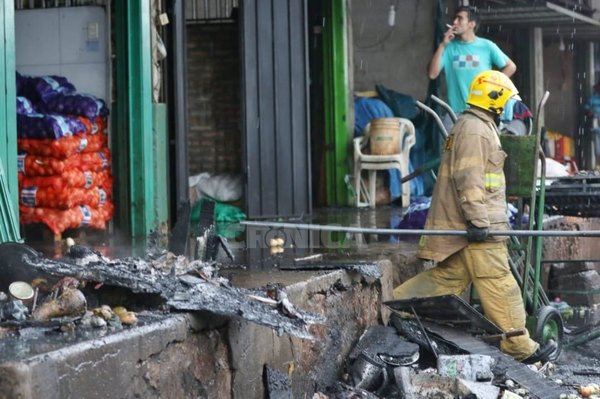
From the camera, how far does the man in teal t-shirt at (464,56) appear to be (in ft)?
35.1

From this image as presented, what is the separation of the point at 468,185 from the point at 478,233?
0.32 meters

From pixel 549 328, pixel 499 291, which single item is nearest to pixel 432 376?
pixel 499 291

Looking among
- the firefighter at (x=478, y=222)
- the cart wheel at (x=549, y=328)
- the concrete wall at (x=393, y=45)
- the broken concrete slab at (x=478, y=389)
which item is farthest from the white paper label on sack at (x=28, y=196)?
the concrete wall at (x=393, y=45)

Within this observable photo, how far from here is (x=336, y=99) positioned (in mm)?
13789

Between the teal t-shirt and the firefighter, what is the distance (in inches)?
139

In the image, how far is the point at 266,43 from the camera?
38.5 feet

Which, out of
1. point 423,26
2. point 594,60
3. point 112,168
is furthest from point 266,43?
point 594,60

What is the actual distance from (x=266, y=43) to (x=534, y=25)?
23.8ft

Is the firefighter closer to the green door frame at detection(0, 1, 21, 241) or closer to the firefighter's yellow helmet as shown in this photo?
the firefighter's yellow helmet

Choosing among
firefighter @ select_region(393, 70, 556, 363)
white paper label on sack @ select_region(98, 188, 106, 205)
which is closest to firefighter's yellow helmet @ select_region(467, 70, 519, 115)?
firefighter @ select_region(393, 70, 556, 363)

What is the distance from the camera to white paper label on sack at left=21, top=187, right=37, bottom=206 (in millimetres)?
8812

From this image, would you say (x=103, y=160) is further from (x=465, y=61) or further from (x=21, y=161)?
(x=465, y=61)

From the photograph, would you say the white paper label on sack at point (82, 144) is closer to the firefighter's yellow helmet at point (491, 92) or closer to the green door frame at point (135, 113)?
the green door frame at point (135, 113)

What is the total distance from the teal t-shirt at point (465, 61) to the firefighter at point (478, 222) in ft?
11.6
